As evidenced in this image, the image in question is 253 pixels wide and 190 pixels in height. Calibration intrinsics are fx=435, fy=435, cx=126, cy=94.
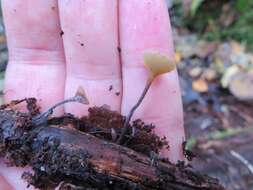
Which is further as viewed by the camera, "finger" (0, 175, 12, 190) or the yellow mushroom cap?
"finger" (0, 175, 12, 190)

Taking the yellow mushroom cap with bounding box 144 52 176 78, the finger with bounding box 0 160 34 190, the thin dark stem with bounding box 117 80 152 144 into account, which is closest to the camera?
the yellow mushroom cap with bounding box 144 52 176 78

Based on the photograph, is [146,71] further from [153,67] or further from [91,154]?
[91,154]

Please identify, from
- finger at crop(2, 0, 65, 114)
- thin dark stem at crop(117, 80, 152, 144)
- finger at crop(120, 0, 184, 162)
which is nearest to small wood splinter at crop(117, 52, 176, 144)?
thin dark stem at crop(117, 80, 152, 144)

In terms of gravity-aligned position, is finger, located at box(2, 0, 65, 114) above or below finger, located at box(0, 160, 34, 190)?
above

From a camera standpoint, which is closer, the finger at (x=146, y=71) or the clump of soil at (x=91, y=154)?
the clump of soil at (x=91, y=154)

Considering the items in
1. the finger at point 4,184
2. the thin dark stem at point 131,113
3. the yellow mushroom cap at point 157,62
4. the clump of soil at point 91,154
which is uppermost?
the yellow mushroom cap at point 157,62

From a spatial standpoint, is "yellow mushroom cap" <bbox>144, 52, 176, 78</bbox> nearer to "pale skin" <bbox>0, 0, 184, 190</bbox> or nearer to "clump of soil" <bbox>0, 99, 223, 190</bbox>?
"pale skin" <bbox>0, 0, 184, 190</bbox>

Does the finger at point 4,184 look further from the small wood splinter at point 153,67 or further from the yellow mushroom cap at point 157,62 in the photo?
the yellow mushroom cap at point 157,62

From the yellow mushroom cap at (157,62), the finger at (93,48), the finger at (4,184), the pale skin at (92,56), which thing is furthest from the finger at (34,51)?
the yellow mushroom cap at (157,62)
